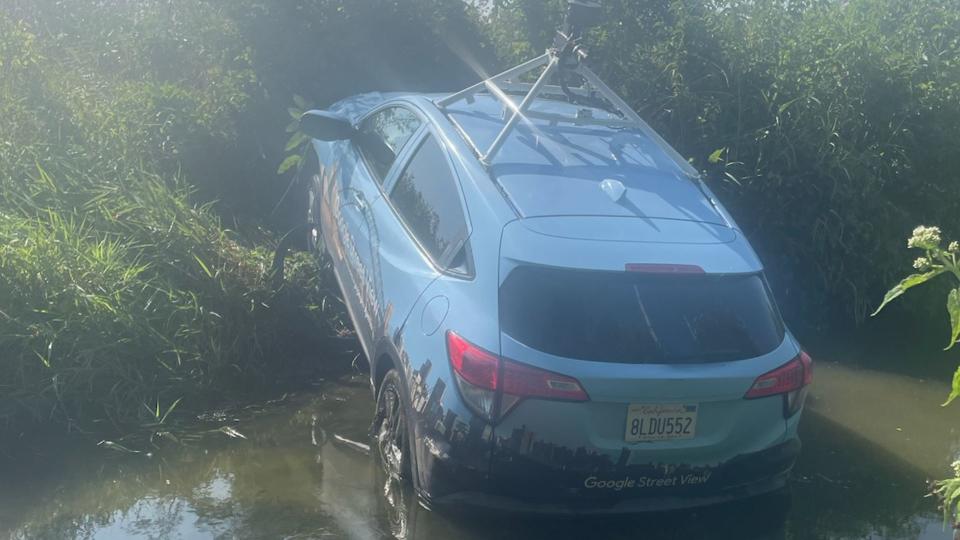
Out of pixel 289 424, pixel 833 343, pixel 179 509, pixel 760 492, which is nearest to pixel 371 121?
pixel 289 424

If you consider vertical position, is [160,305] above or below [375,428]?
above

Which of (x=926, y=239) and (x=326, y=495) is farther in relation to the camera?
(x=326, y=495)

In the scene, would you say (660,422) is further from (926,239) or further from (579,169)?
(579,169)

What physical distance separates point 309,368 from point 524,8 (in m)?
4.13

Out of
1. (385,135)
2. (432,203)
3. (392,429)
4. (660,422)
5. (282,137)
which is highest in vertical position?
(385,135)

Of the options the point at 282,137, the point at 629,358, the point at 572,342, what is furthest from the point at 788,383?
the point at 282,137

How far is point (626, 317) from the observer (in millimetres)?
4086

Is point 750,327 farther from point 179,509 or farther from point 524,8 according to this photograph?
point 524,8

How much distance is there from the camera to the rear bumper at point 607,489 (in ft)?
13.0

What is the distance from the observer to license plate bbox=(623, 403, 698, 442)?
157 inches

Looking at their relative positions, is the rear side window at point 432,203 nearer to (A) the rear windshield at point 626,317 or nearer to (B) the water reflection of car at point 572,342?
(B) the water reflection of car at point 572,342

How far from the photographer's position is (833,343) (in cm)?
739

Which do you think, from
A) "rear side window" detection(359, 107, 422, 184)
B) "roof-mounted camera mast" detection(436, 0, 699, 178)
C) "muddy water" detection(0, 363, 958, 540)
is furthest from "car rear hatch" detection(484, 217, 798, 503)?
"rear side window" detection(359, 107, 422, 184)

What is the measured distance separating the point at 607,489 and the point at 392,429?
1117mm
